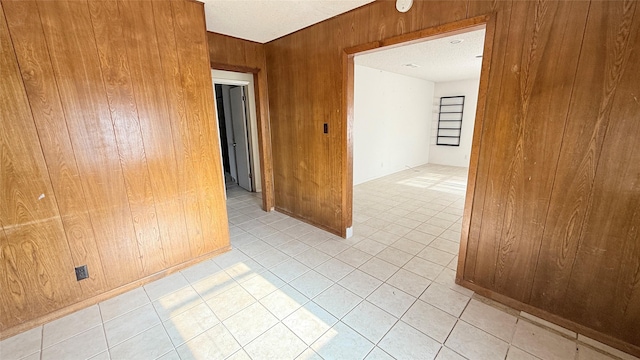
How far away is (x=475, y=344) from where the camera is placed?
1.58 metres

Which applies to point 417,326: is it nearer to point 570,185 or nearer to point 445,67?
point 570,185

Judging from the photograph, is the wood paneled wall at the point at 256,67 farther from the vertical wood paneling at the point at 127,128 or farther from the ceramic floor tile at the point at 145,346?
the ceramic floor tile at the point at 145,346

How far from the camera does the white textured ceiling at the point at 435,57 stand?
3.42 m

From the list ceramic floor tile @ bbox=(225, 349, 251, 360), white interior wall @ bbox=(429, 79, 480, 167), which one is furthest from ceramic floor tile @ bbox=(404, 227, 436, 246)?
white interior wall @ bbox=(429, 79, 480, 167)

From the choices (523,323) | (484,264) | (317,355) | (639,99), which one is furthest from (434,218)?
(317,355)

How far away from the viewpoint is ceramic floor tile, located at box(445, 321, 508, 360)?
1505 millimetres

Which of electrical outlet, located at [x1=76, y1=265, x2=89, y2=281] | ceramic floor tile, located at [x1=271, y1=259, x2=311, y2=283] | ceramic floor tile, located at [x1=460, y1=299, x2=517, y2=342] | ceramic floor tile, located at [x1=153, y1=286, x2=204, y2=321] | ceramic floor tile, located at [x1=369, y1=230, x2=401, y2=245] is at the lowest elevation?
ceramic floor tile, located at [x1=460, y1=299, x2=517, y2=342]

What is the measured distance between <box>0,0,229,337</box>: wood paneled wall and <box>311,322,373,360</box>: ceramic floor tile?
1.63m

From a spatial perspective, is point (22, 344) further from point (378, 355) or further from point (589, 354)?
point (589, 354)

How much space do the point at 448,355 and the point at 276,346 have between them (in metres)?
1.06

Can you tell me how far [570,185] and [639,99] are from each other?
0.53 m

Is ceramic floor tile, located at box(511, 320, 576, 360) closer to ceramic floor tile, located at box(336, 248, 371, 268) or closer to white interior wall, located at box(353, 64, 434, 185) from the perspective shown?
ceramic floor tile, located at box(336, 248, 371, 268)

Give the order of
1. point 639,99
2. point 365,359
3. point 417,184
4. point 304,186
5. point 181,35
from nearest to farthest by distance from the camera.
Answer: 1. point 639,99
2. point 365,359
3. point 181,35
4. point 304,186
5. point 417,184

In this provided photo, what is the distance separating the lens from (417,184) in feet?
17.9
